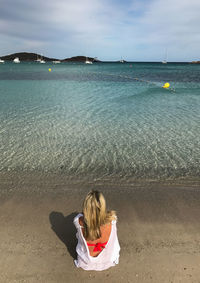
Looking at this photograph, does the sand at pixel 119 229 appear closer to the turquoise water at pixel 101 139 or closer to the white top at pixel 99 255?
the white top at pixel 99 255

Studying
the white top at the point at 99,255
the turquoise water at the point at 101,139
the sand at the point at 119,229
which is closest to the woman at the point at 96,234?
the white top at the point at 99,255

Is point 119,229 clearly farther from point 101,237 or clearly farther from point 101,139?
point 101,139

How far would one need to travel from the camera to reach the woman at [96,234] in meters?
3.33

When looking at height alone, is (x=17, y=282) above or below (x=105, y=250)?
below

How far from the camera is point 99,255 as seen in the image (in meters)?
3.62

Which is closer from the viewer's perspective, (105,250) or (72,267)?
(105,250)

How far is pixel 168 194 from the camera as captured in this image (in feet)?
21.1

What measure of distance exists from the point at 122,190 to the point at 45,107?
13.2m

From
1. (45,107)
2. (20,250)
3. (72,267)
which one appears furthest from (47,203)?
(45,107)

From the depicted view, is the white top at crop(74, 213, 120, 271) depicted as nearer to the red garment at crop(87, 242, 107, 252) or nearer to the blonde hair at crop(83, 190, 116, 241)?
the red garment at crop(87, 242, 107, 252)

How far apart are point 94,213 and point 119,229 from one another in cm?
201

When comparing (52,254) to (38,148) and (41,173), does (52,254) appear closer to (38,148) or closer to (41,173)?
(41,173)

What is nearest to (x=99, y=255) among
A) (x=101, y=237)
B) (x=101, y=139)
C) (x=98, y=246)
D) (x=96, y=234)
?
(x=98, y=246)

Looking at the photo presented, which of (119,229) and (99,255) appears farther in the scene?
(119,229)
